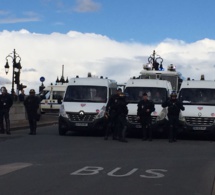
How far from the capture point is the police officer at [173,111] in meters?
18.0

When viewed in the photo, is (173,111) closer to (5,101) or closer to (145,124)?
(145,124)

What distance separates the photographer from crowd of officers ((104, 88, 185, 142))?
17953 mm

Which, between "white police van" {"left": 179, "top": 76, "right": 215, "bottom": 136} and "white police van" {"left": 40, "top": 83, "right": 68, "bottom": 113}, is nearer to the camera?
"white police van" {"left": 179, "top": 76, "right": 215, "bottom": 136}

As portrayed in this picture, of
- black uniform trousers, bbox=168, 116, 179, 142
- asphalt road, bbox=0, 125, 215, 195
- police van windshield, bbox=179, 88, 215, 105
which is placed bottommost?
asphalt road, bbox=0, 125, 215, 195

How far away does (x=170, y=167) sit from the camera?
38.3ft

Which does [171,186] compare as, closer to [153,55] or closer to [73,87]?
[73,87]

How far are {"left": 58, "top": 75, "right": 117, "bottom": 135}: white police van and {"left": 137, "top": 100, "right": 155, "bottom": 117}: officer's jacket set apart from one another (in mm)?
1743

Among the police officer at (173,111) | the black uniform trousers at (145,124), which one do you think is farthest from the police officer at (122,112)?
the police officer at (173,111)

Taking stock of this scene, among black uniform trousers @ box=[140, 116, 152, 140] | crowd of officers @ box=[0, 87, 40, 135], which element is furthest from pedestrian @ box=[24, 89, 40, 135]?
black uniform trousers @ box=[140, 116, 152, 140]

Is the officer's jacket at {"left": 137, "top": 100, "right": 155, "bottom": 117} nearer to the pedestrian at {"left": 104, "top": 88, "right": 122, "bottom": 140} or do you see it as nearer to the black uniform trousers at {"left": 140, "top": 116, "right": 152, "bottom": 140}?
the black uniform trousers at {"left": 140, "top": 116, "right": 152, "bottom": 140}

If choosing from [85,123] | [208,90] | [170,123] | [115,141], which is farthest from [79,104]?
[208,90]

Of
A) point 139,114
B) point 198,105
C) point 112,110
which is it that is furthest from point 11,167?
point 198,105

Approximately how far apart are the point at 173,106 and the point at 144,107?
3.29ft

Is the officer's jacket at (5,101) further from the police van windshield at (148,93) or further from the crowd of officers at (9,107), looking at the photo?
the police van windshield at (148,93)
